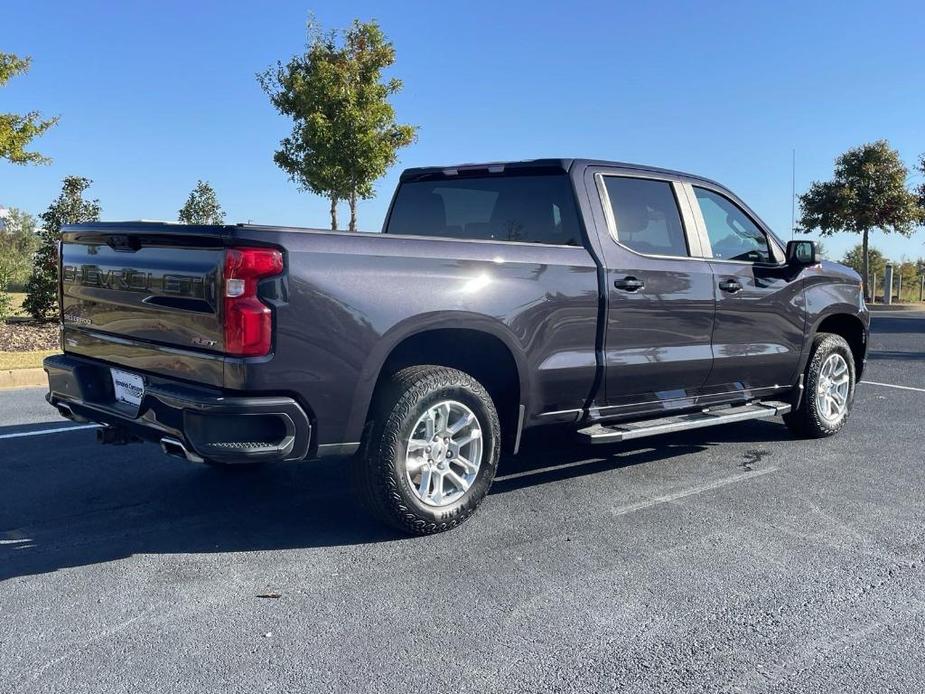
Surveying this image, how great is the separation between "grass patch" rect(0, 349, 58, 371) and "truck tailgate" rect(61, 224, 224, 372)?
5.67 metres

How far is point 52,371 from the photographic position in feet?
15.2

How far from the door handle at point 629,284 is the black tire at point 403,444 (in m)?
1.12

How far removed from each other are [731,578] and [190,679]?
7.54ft

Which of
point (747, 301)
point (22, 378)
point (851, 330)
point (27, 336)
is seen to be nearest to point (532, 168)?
point (747, 301)

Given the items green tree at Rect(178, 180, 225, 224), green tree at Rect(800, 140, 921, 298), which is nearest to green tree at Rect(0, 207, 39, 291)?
green tree at Rect(178, 180, 225, 224)

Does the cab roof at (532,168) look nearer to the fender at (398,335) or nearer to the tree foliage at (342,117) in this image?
the fender at (398,335)

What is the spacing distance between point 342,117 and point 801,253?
1563 cm

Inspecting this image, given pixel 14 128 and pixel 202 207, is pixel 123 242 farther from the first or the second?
pixel 202 207

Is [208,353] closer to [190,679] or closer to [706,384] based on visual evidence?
[190,679]

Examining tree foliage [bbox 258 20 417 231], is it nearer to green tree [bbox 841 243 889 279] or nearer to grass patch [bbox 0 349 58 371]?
grass patch [bbox 0 349 58 371]

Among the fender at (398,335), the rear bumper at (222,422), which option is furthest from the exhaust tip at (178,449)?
the fender at (398,335)

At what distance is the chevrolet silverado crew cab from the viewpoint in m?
3.67

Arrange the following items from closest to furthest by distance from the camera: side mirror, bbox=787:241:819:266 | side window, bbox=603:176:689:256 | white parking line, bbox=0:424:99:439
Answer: side window, bbox=603:176:689:256 < side mirror, bbox=787:241:819:266 < white parking line, bbox=0:424:99:439

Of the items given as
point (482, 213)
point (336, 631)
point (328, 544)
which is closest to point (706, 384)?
point (482, 213)
